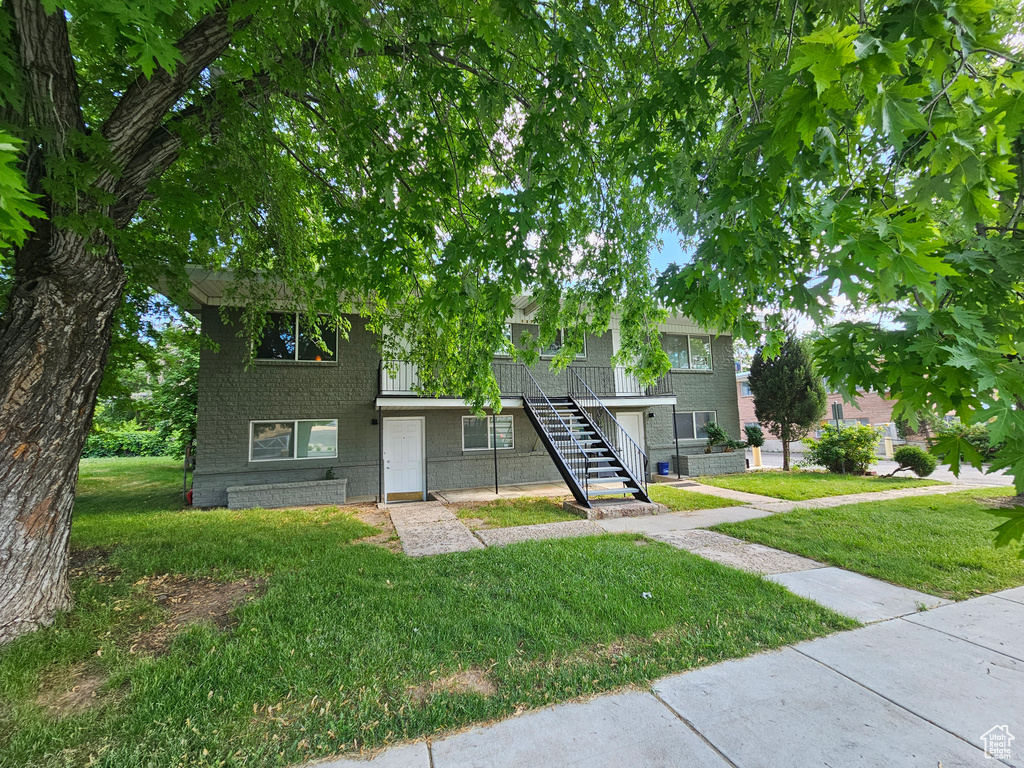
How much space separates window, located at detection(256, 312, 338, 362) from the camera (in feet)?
33.4

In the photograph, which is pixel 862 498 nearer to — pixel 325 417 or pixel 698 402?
pixel 698 402

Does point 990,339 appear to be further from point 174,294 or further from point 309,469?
point 309,469

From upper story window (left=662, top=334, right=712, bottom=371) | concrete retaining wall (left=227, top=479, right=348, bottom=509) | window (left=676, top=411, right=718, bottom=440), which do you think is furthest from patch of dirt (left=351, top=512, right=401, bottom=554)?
upper story window (left=662, top=334, right=712, bottom=371)

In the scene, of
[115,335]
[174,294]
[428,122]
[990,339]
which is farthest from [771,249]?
[115,335]

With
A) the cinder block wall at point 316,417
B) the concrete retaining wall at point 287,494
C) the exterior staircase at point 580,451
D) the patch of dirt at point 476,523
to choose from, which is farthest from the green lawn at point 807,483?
the concrete retaining wall at point 287,494

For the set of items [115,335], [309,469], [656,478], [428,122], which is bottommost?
[656,478]

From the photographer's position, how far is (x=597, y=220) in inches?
189

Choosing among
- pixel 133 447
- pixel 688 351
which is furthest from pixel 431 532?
pixel 133 447

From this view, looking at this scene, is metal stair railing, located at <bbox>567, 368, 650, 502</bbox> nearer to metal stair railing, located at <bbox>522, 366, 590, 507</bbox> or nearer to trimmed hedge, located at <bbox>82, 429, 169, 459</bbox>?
metal stair railing, located at <bbox>522, 366, 590, 507</bbox>

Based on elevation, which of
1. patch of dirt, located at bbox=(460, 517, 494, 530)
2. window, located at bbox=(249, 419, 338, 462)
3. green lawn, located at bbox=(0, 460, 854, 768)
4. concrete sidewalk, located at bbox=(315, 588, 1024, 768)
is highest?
window, located at bbox=(249, 419, 338, 462)

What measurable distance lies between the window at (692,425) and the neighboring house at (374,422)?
239 centimetres

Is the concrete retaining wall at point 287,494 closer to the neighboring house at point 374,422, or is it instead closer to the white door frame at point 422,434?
the neighboring house at point 374,422

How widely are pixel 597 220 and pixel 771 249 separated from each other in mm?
2550

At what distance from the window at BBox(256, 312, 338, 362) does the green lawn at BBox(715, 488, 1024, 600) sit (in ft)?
31.6
